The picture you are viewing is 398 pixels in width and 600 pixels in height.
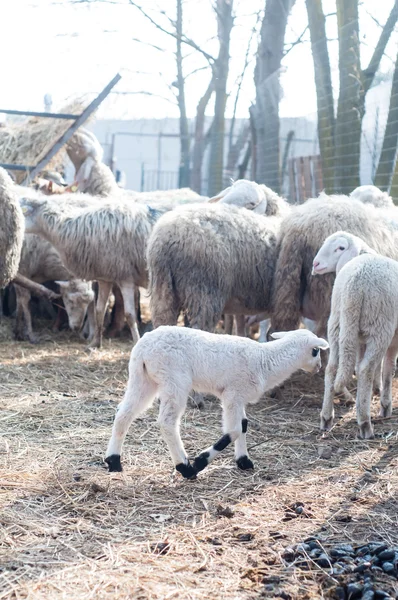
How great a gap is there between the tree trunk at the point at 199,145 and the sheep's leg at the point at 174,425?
1544 cm

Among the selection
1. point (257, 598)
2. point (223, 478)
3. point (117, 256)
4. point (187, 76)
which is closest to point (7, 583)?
point (257, 598)

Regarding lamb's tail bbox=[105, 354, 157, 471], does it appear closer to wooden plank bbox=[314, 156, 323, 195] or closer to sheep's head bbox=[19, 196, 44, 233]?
sheep's head bbox=[19, 196, 44, 233]

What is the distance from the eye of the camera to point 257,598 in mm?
2727

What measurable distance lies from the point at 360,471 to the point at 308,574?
1439 mm

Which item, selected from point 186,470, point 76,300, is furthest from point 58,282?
point 186,470

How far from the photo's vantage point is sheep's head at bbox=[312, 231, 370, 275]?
5520 millimetres

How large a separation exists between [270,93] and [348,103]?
2258 mm

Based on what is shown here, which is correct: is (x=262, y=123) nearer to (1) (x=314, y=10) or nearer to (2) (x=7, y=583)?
(1) (x=314, y=10)

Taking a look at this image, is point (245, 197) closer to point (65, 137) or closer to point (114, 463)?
point (65, 137)

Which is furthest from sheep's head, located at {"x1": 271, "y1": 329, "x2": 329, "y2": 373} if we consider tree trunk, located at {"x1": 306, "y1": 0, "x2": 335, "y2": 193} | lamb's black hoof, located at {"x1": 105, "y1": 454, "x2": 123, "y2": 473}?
tree trunk, located at {"x1": 306, "y1": 0, "x2": 335, "y2": 193}

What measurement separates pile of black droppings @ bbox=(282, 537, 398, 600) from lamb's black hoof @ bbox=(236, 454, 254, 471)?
1.02 m

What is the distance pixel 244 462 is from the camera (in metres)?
4.23

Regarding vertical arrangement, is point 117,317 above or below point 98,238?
below

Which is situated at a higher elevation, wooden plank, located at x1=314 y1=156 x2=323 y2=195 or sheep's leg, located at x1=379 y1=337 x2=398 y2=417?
wooden plank, located at x1=314 y1=156 x2=323 y2=195
